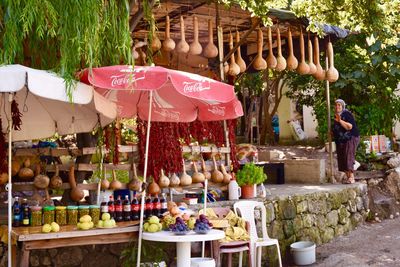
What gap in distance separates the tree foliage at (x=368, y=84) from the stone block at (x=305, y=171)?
2518 mm

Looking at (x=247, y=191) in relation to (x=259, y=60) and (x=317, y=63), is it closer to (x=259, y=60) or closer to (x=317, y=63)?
(x=259, y=60)

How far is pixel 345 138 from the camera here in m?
11.7

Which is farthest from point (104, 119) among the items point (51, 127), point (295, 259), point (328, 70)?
point (328, 70)

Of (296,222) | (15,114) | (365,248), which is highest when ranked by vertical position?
(15,114)

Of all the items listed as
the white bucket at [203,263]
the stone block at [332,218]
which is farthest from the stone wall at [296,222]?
the white bucket at [203,263]

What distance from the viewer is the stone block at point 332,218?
10375 millimetres

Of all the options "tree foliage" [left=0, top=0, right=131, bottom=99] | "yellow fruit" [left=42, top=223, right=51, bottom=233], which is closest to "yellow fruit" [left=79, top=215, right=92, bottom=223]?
"yellow fruit" [left=42, top=223, right=51, bottom=233]

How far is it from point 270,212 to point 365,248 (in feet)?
5.50

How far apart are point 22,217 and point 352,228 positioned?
6592mm

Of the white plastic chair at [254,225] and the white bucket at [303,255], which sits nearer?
the white plastic chair at [254,225]

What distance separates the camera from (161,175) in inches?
312

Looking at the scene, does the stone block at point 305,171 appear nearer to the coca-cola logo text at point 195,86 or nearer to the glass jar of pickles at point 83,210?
the coca-cola logo text at point 195,86

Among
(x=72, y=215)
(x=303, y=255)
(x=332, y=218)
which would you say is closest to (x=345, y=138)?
(x=332, y=218)

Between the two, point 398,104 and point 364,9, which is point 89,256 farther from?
point 398,104
